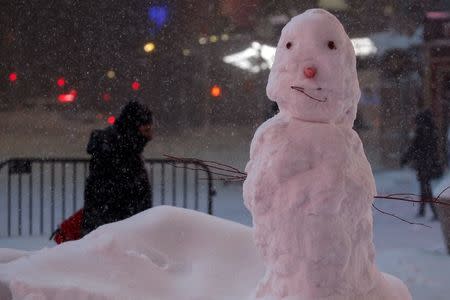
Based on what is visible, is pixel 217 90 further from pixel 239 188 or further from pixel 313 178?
pixel 313 178

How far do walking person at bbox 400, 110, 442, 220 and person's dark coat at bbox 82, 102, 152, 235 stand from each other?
1.81 m

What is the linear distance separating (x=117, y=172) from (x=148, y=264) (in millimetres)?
1319

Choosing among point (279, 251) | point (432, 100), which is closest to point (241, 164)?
point (432, 100)

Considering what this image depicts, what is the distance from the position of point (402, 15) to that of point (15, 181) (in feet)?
10.7

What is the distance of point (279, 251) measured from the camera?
1.63 m

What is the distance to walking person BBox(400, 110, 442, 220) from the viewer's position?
3.80m

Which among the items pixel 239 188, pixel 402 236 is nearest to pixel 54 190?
pixel 239 188

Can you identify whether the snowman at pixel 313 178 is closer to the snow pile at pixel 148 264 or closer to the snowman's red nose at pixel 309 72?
the snowman's red nose at pixel 309 72

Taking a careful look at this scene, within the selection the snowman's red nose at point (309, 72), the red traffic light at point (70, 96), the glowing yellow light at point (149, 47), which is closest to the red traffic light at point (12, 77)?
the red traffic light at point (70, 96)

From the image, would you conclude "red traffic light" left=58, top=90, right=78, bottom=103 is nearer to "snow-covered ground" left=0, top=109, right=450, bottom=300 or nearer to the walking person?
"snow-covered ground" left=0, top=109, right=450, bottom=300

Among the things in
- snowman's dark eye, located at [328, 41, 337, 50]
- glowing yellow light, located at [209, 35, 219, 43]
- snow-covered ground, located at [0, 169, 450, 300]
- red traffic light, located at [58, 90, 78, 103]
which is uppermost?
glowing yellow light, located at [209, 35, 219, 43]

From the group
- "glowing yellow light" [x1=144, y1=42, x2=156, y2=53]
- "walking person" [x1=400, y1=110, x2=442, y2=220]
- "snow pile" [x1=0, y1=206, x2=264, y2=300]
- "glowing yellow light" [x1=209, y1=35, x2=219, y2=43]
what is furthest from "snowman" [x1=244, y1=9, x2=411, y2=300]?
"glowing yellow light" [x1=144, y1=42, x2=156, y2=53]

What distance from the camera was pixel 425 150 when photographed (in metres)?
3.85

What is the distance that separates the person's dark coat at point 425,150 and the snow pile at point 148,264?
1828mm
